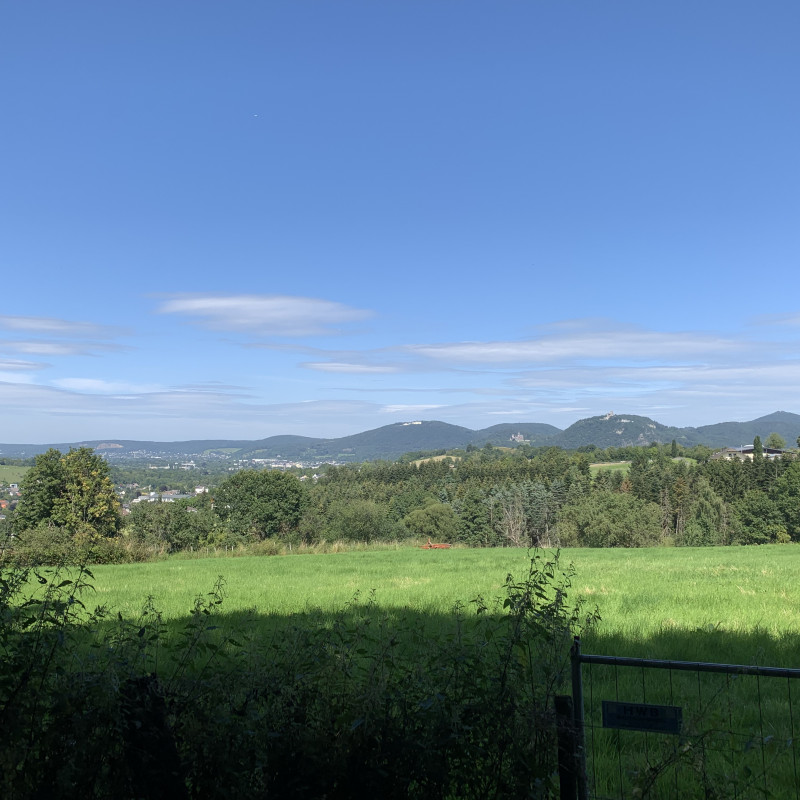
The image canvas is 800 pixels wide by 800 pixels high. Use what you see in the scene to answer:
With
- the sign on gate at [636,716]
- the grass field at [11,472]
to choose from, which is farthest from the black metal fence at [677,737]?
the grass field at [11,472]

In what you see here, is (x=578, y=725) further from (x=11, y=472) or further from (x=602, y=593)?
(x=11, y=472)

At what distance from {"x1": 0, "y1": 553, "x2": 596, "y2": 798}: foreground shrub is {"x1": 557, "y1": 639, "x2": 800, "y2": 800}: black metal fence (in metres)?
0.30

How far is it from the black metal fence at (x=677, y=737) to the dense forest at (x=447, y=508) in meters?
26.9

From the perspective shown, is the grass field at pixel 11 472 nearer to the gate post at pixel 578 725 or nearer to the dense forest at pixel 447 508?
the dense forest at pixel 447 508

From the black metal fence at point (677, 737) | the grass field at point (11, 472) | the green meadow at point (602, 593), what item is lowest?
the grass field at point (11, 472)

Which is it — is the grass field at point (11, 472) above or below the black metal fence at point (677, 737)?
below

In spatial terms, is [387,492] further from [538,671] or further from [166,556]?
[538,671]

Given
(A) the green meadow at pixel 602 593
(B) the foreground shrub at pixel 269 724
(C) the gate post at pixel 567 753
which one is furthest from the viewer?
(A) the green meadow at pixel 602 593

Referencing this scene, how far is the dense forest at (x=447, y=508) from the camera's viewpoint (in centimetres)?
5306

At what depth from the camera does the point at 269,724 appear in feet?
11.9

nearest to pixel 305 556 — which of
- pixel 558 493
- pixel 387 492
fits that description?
pixel 558 493

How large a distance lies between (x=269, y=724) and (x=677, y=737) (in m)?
2.92

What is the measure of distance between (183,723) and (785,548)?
37.9 meters

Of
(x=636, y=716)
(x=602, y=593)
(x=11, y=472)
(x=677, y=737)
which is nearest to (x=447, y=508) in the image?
(x=11, y=472)
